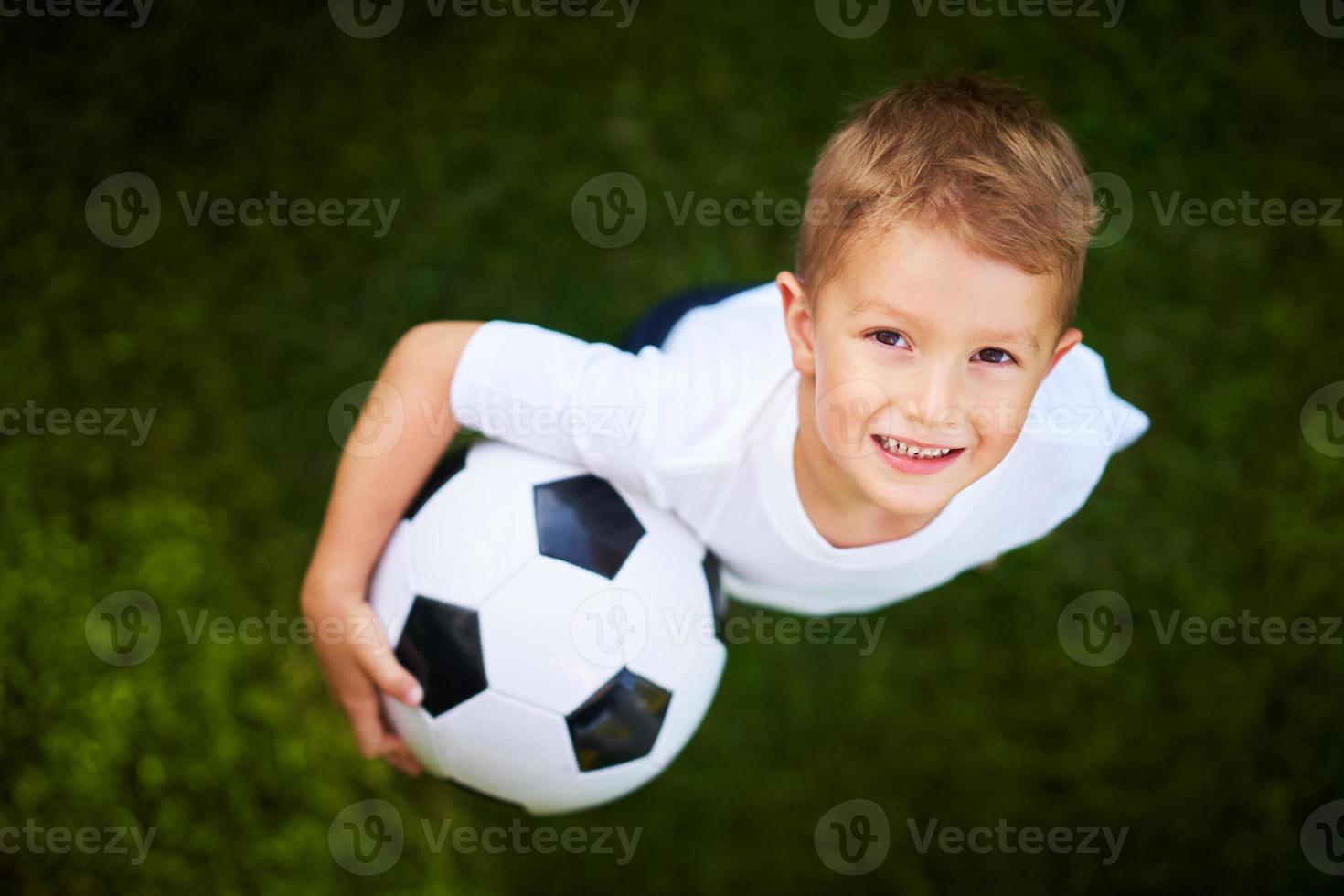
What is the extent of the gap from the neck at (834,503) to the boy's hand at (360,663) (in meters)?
0.62

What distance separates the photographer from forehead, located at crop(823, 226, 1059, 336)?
4.14ft

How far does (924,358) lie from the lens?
1292 millimetres

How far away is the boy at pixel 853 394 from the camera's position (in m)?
1.29

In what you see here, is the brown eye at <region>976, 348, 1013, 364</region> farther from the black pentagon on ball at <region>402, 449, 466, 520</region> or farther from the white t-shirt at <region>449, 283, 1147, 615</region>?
the black pentagon on ball at <region>402, 449, 466, 520</region>

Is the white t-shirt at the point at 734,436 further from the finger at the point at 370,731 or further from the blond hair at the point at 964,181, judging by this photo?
the finger at the point at 370,731

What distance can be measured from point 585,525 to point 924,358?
0.54 m

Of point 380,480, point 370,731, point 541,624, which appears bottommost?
point 370,731

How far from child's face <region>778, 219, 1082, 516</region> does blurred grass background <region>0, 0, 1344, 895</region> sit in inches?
44.1

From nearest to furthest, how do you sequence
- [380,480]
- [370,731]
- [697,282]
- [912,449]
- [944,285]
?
[944,285] → [912,449] → [380,480] → [370,731] → [697,282]

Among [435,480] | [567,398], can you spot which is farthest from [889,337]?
[435,480]

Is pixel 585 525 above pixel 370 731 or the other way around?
above

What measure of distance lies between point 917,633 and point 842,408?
1224 mm

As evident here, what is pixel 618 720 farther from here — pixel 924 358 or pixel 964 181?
pixel 964 181

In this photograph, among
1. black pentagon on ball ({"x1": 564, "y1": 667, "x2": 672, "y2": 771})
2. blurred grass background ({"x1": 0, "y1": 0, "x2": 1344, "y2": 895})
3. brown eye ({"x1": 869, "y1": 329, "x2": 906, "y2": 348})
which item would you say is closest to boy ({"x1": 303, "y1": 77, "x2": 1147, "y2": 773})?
brown eye ({"x1": 869, "y1": 329, "x2": 906, "y2": 348})
